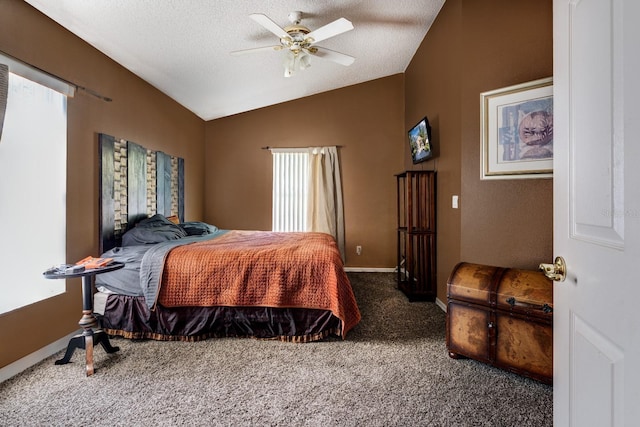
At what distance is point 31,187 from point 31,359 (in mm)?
1207

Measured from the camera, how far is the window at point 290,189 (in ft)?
16.8

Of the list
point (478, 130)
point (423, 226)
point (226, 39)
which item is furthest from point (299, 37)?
point (423, 226)

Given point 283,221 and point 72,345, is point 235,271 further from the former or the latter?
point 283,221

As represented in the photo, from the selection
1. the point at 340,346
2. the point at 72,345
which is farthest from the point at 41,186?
the point at 340,346

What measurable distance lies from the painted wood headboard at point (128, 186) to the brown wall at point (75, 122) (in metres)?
0.08

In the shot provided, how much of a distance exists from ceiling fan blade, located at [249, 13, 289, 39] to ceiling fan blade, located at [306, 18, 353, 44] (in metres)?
0.23

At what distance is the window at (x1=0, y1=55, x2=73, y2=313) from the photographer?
207 centimetres

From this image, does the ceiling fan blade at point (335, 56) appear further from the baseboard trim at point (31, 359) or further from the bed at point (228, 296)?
the baseboard trim at point (31, 359)

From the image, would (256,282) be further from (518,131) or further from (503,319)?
(518,131)

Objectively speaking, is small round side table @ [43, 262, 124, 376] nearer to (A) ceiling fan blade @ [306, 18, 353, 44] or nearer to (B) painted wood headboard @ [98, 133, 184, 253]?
(B) painted wood headboard @ [98, 133, 184, 253]

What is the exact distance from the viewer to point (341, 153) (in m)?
5.05

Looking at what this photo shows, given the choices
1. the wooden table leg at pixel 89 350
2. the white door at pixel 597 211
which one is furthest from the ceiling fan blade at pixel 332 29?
the wooden table leg at pixel 89 350

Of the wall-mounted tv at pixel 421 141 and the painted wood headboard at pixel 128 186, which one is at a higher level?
the wall-mounted tv at pixel 421 141

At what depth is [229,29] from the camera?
2797 millimetres
